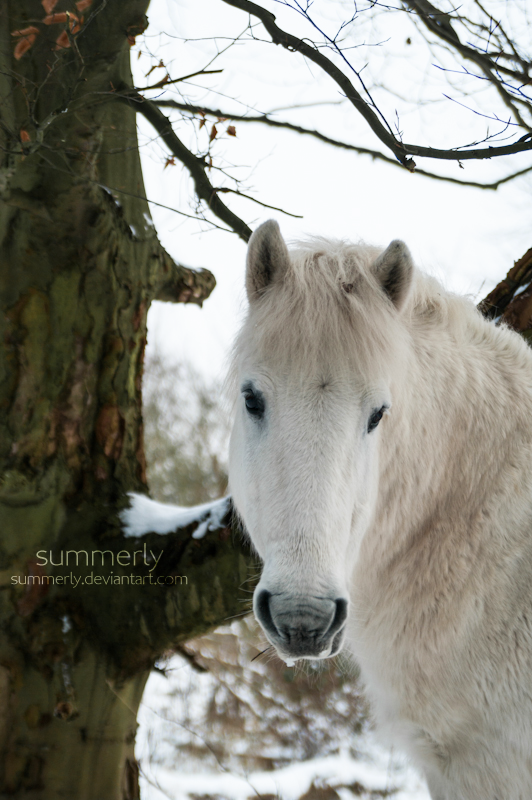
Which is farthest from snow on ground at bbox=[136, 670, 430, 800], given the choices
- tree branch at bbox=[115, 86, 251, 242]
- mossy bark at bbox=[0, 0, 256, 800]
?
tree branch at bbox=[115, 86, 251, 242]

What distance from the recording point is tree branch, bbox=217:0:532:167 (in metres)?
2.70

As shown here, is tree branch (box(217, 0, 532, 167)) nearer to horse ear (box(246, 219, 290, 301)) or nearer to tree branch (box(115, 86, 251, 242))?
A: horse ear (box(246, 219, 290, 301))

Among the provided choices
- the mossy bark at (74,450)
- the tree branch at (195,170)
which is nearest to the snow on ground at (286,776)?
the mossy bark at (74,450)

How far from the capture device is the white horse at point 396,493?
6.60 ft

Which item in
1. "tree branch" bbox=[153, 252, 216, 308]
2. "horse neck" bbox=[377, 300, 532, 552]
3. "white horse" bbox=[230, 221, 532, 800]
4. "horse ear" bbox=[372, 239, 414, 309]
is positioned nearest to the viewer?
"white horse" bbox=[230, 221, 532, 800]

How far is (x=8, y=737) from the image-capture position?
326cm

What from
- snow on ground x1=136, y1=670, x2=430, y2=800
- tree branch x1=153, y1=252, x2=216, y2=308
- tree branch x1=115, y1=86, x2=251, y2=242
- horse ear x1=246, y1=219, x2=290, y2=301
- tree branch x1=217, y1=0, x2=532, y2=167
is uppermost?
tree branch x1=115, y1=86, x2=251, y2=242

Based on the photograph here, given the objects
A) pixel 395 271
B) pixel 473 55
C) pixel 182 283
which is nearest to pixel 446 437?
pixel 395 271

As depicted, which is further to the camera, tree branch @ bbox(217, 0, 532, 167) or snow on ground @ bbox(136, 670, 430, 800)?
snow on ground @ bbox(136, 670, 430, 800)

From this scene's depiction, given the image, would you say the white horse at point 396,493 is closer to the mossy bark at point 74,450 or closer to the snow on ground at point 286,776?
the mossy bark at point 74,450

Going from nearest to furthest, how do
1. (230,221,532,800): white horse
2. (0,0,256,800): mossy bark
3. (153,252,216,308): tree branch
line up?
(230,221,532,800): white horse
(0,0,256,800): mossy bark
(153,252,216,308): tree branch

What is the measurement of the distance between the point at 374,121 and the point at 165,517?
2468 mm

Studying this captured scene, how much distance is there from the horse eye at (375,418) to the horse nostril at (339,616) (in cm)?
69

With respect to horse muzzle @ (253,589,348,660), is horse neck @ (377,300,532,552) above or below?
above
